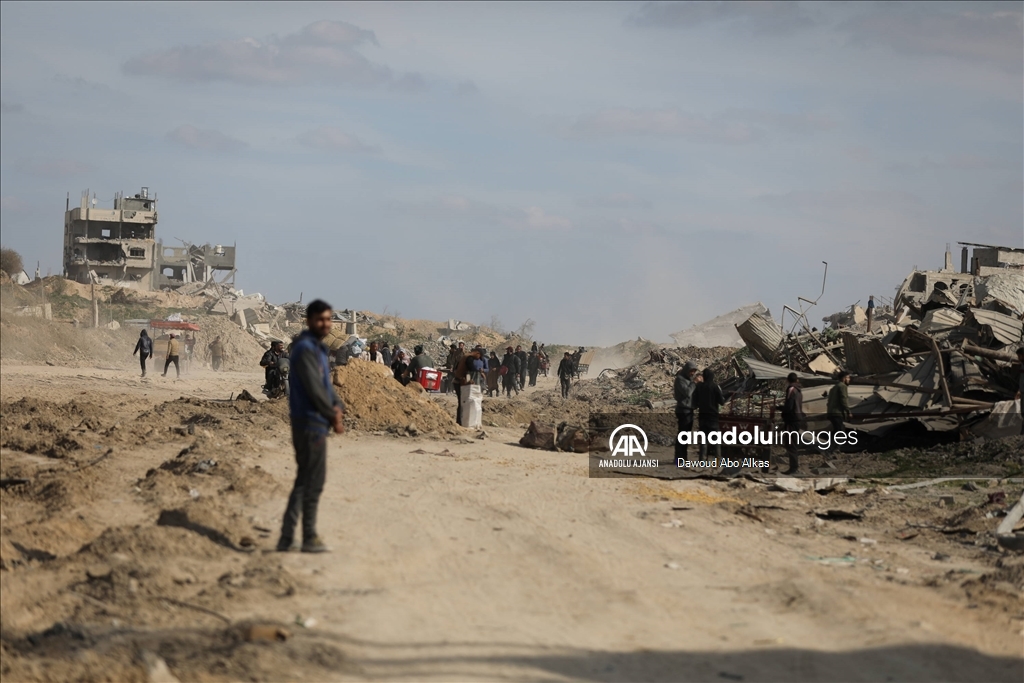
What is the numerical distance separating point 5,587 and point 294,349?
256cm

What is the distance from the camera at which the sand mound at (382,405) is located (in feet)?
56.0

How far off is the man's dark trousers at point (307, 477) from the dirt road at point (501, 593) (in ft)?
1.06

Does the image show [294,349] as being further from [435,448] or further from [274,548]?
[435,448]

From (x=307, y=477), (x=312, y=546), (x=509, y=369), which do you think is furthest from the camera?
(x=509, y=369)

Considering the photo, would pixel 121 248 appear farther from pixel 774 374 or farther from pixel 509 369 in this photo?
pixel 774 374

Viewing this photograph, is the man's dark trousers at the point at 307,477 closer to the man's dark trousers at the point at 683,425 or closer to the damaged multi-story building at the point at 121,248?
the man's dark trousers at the point at 683,425

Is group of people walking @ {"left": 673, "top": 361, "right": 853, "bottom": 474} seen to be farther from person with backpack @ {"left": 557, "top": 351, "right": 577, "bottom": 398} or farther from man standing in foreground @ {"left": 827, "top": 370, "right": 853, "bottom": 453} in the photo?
person with backpack @ {"left": 557, "top": 351, "right": 577, "bottom": 398}

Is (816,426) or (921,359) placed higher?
(921,359)

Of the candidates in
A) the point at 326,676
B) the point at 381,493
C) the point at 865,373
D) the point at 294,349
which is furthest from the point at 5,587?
the point at 865,373

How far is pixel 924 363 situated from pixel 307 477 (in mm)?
13445

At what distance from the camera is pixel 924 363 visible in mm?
17766

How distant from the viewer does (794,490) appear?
488 inches

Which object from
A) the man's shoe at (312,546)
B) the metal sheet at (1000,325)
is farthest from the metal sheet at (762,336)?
the man's shoe at (312,546)

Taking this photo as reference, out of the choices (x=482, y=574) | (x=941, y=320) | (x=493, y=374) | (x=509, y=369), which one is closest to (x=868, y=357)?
(x=941, y=320)
